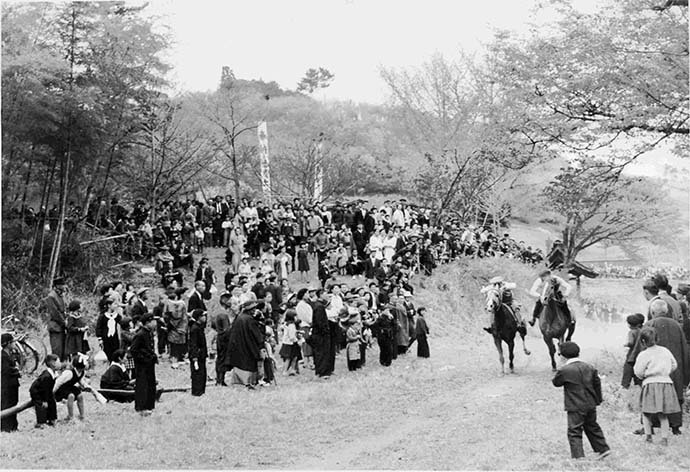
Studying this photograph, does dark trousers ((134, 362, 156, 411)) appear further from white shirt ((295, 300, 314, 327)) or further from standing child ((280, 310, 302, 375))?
white shirt ((295, 300, 314, 327))

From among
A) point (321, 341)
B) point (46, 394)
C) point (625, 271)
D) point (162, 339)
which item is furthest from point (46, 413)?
point (625, 271)

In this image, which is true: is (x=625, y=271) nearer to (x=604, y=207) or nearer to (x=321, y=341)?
(x=604, y=207)

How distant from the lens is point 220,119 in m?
22.6

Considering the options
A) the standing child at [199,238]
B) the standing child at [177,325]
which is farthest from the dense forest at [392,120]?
the standing child at [177,325]

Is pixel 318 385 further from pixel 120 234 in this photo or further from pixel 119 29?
pixel 119 29

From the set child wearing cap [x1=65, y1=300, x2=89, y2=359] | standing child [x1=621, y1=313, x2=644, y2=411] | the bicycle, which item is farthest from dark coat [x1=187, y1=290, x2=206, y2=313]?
standing child [x1=621, y1=313, x2=644, y2=411]

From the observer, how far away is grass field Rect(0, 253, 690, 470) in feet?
24.2

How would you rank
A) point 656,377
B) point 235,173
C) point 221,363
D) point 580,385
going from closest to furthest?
point 580,385
point 656,377
point 221,363
point 235,173

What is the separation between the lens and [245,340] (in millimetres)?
9945

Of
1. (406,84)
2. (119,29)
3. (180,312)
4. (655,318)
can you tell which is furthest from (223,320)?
(406,84)

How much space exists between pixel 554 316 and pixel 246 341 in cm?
412

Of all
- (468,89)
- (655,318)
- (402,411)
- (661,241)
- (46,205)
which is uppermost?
(468,89)

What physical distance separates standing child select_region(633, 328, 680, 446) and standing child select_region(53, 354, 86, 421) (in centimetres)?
554

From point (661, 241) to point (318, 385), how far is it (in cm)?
739
